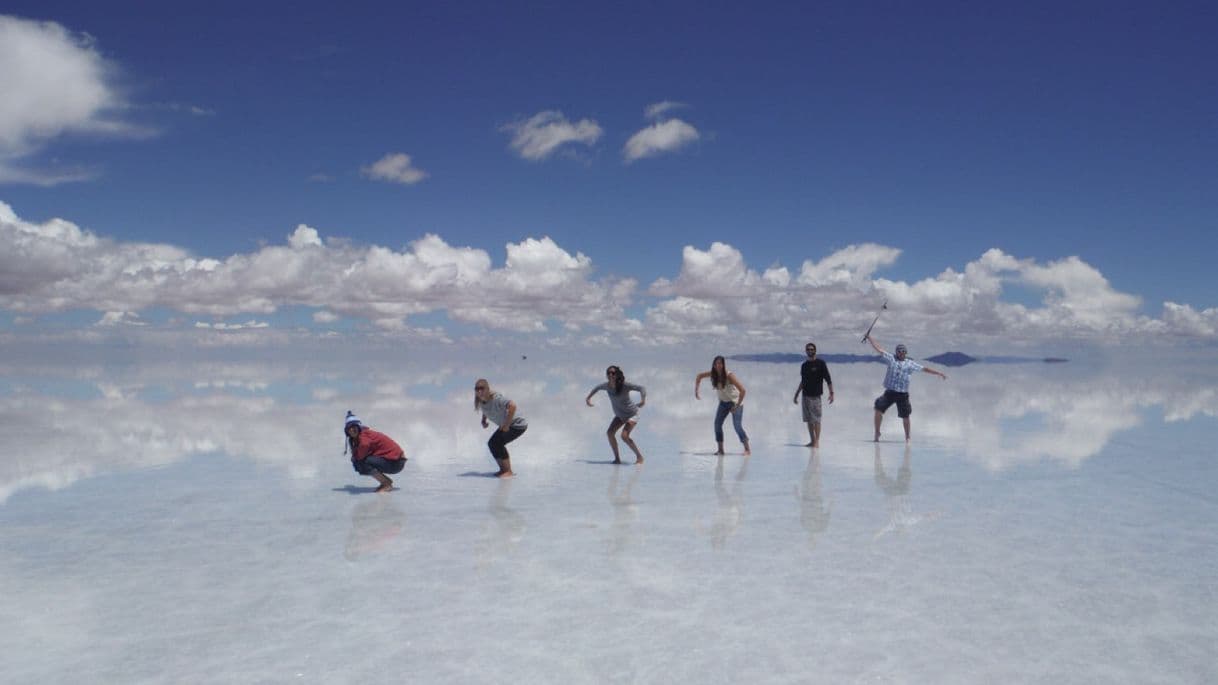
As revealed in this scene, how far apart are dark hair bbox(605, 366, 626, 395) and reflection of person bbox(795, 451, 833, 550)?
3451 millimetres

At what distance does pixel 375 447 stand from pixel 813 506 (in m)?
6.50

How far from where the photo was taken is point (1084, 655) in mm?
5977

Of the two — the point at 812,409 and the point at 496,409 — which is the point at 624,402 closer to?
the point at 496,409

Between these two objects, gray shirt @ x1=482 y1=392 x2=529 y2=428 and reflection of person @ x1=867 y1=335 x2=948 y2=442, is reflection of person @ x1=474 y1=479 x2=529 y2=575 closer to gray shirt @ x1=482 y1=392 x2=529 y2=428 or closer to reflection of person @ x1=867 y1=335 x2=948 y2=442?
gray shirt @ x1=482 y1=392 x2=529 y2=428

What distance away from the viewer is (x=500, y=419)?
13.6m

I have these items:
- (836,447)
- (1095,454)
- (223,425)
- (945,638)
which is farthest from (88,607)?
(1095,454)

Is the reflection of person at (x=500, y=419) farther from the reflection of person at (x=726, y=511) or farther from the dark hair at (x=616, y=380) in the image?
the reflection of person at (x=726, y=511)

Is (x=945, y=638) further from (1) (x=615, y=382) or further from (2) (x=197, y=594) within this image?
(1) (x=615, y=382)

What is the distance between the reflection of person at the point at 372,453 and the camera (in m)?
12.1

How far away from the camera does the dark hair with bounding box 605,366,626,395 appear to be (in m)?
13.8

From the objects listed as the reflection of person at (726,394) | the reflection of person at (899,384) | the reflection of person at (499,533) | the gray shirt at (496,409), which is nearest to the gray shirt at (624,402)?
the reflection of person at (726,394)

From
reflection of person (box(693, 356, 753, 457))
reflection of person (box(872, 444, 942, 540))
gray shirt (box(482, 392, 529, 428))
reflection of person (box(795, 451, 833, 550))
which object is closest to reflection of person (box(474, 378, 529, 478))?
gray shirt (box(482, 392, 529, 428))

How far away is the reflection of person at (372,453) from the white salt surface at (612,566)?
1.25ft

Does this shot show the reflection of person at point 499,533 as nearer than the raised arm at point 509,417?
Yes
